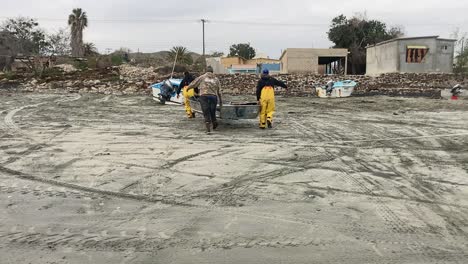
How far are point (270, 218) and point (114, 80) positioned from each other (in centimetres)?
2537

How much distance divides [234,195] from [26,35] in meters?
53.6

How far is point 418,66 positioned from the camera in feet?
115

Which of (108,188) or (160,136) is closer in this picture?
(108,188)

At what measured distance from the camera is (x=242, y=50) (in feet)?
282

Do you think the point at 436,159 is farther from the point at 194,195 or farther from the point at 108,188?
the point at 108,188

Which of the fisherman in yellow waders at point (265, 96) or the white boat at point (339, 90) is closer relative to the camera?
the fisherman in yellow waders at point (265, 96)

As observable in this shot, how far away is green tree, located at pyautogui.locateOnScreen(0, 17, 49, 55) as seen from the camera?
47.1 m

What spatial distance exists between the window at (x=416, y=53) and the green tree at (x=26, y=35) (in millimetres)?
36339

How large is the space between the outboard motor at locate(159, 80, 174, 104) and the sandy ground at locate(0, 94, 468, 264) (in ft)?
21.5

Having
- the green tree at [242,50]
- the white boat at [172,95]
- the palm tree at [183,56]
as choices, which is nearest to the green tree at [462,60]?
the palm tree at [183,56]

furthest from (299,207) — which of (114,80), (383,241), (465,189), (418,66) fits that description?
(418,66)

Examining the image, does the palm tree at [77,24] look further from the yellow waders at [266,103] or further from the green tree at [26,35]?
the yellow waders at [266,103]

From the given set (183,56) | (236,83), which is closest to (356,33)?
(183,56)

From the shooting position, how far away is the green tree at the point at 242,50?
84.9 meters
